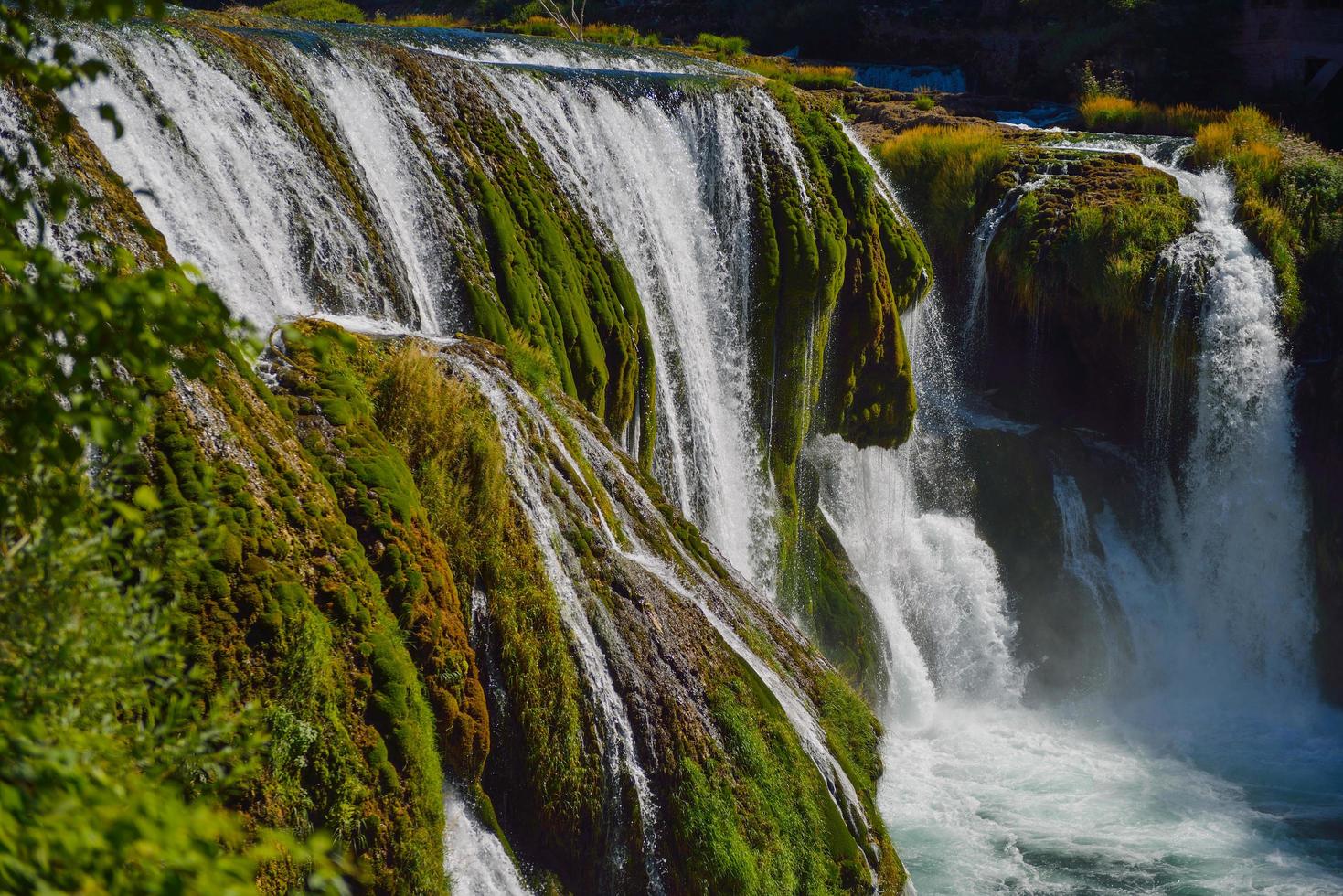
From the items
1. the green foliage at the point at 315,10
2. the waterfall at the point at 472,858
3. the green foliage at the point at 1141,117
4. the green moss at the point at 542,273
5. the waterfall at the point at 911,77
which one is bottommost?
the waterfall at the point at 472,858

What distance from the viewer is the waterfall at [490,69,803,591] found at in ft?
43.8

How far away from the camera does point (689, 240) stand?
14375 mm

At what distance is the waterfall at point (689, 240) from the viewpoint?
13.4 meters

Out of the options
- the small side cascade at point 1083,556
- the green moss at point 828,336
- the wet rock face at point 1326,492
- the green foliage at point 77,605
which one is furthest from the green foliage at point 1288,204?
the green foliage at point 77,605

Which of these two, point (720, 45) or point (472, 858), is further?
point (720, 45)

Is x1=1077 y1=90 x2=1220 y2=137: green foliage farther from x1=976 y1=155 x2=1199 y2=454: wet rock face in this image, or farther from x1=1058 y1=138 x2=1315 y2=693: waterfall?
x1=1058 y1=138 x2=1315 y2=693: waterfall

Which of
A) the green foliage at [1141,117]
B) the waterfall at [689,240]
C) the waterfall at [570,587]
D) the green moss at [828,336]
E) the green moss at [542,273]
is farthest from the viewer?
the green foliage at [1141,117]

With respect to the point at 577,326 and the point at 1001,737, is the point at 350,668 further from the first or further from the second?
the point at 1001,737

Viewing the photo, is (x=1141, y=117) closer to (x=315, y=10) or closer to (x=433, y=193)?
(x=433, y=193)

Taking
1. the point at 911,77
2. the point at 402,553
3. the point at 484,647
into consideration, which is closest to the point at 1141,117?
the point at 911,77

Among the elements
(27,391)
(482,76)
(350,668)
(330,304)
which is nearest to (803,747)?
(350,668)

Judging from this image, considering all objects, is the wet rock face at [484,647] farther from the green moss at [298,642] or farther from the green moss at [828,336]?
the green moss at [828,336]

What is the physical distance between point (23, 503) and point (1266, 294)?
17.7 meters

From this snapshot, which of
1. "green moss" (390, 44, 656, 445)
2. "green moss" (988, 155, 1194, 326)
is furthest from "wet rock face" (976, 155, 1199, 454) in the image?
"green moss" (390, 44, 656, 445)
